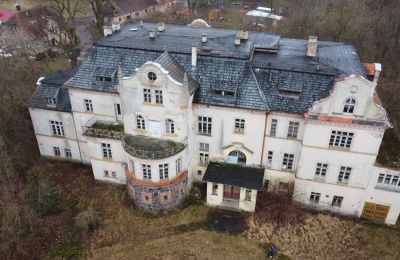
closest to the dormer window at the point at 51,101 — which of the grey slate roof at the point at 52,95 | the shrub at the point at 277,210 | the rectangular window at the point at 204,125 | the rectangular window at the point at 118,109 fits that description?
the grey slate roof at the point at 52,95

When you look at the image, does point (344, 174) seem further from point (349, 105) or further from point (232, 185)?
point (232, 185)

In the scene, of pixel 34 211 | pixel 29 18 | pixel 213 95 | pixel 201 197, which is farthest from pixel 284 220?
pixel 29 18

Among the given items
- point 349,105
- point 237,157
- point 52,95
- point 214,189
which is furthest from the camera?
point 52,95

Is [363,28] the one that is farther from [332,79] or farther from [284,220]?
[284,220]

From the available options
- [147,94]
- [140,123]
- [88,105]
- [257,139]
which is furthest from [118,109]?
[257,139]

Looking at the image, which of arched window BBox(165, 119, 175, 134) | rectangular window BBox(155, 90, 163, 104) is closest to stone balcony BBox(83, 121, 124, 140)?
arched window BBox(165, 119, 175, 134)

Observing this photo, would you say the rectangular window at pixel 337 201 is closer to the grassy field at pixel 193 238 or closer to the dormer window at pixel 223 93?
the grassy field at pixel 193 238
